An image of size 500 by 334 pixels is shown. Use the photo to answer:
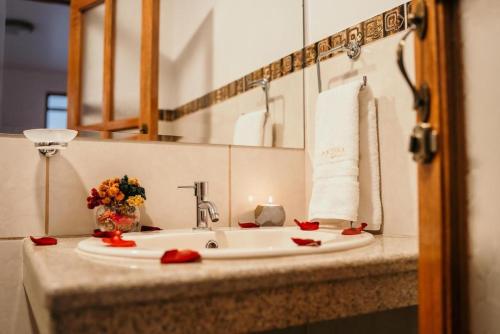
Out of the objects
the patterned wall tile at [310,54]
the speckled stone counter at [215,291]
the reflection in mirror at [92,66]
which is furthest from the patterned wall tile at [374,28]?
the reflection in mirror at [92,66]

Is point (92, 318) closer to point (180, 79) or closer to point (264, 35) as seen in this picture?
point (180, 79)

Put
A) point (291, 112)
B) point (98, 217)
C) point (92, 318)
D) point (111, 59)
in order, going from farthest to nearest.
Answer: point (291, 112), point (111, 59), point (98, 217), point (92, 318)

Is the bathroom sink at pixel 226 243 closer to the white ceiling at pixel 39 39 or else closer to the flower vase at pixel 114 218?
the flower vase at pixel 114 218

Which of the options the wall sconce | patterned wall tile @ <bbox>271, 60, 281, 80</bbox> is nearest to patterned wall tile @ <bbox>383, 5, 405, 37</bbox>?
patterned wall tile @ <bbox>271, 60, 281, 80</bbox>

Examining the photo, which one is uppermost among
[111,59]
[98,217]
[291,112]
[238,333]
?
[111,59]

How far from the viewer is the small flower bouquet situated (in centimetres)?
100

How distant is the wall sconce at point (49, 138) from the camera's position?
986 millimetres

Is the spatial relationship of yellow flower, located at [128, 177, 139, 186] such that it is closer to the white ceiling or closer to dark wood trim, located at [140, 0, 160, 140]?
dark wood trim, located at [140, 0, 160, 140]

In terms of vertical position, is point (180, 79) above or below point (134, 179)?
above

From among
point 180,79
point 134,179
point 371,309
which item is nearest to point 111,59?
point 180,79

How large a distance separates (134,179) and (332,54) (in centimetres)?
67

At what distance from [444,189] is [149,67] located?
0.95m

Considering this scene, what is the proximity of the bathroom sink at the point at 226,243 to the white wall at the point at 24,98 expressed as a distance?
36 cm

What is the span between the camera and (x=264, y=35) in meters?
1.42
